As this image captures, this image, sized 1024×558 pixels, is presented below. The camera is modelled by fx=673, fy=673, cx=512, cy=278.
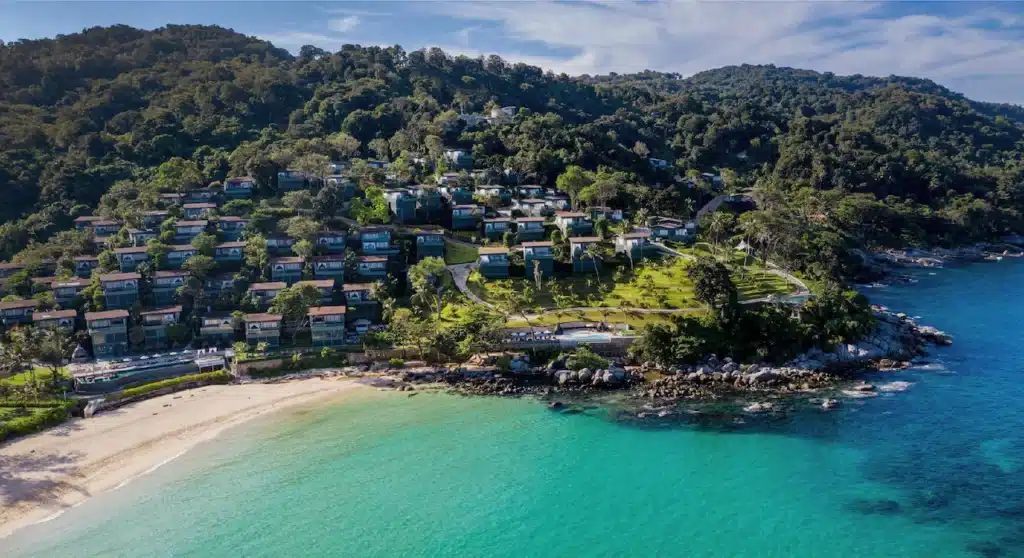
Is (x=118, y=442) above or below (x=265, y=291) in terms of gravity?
below

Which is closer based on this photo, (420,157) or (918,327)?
(918,327)

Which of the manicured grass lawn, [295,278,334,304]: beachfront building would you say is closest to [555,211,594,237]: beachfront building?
the manicured grass lawn

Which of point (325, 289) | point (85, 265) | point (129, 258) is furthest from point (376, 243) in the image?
point (85, 265)

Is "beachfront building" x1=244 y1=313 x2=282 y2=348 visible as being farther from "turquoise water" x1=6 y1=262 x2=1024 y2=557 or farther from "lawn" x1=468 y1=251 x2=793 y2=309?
"lawn" x1=468 y1=251 x2=793 y2=309

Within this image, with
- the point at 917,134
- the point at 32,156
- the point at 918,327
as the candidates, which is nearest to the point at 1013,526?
the point at 918,327

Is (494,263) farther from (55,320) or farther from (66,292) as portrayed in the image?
(66,292)

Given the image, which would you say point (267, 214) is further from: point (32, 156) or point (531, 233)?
point (32, 156)

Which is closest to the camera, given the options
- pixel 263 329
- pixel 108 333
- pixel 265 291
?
pixel 108 333
